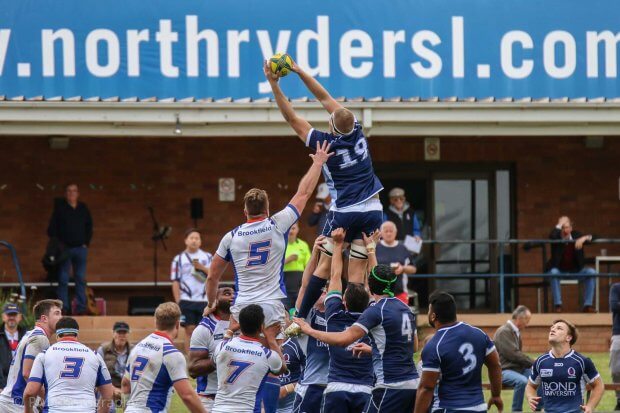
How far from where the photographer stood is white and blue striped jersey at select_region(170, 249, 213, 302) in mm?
18359

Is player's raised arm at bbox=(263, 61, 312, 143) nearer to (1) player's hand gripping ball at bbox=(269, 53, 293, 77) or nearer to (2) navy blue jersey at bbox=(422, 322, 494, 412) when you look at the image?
(1) player's hand gripping ball at bbox=(269, 53, 293, 77)

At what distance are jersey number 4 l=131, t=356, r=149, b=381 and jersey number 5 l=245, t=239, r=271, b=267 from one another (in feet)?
4.12

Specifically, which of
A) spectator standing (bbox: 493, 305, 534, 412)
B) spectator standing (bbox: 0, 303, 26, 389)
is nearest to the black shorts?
spectator standing (bbox: 0, 303, 26, 389)

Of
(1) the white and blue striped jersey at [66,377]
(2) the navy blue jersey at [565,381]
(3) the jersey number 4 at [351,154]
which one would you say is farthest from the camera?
(2) the navy blue jersey at [565,381]

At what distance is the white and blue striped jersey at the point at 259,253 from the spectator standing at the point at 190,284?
22.8 ft

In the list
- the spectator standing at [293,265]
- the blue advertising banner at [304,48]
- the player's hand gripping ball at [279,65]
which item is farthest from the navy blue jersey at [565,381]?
the blue advertising banner at [304,48]

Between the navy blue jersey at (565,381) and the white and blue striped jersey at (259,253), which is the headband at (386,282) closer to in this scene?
the white and blue striped jersey at (259,253)

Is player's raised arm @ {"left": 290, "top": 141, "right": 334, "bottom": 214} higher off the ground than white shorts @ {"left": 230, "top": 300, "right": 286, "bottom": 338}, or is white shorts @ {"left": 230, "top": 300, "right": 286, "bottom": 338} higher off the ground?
player's raised arm @ {"left": 290, "top": 141, "right": 334, "bottom": 214}

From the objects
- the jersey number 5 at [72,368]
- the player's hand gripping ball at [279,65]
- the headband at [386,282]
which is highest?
the player's hand gripping ball at [279,65]

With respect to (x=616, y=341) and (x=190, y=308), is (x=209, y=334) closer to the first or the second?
(x=616, y=341)

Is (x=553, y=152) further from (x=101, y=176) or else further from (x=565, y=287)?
(x=101, y=176)

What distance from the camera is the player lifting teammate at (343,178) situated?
11545mm

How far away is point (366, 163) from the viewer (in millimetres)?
11898

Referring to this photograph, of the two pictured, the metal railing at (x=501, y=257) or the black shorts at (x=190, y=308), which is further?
the metal railing at (x=501, y=257)
